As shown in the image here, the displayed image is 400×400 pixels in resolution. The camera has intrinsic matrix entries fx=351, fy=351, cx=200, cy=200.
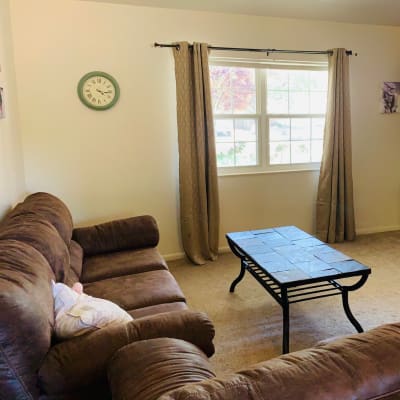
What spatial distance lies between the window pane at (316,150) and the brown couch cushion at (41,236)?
3.14 metres

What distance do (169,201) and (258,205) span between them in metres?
1.03

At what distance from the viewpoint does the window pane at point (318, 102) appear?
4043mm

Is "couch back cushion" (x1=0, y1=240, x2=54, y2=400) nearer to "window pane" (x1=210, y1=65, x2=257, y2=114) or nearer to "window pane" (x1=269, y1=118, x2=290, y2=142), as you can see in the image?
"window pane" (x1=210, y1=65, x2=257, y2=114)

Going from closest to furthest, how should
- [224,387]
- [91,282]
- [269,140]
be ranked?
[224,387], [91,282], [269,140]

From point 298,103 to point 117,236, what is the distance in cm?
259

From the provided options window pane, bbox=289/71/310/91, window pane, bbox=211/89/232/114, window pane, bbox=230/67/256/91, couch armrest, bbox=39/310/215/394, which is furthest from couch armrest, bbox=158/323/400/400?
window pane, bbox=289/71/310/91

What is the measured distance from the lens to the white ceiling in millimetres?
3248

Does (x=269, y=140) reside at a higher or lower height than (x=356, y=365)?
higher

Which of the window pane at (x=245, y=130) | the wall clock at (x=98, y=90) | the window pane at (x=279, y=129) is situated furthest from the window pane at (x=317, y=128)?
the wall clock at (x=98, y=90)

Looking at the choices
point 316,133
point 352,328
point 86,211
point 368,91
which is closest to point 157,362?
point 352,328

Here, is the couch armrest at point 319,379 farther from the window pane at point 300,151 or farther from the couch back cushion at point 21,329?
the window pane at point 300,151

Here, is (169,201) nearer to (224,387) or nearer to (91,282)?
(91,282)

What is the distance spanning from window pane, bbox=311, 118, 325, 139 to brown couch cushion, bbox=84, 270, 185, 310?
273 cm

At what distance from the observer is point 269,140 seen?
3.96 metres
